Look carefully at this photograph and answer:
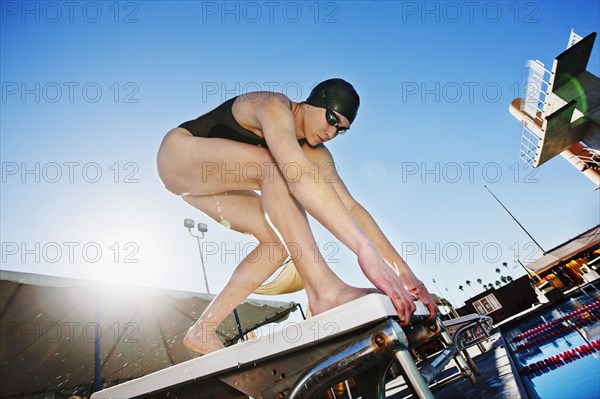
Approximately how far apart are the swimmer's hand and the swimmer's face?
0.89m

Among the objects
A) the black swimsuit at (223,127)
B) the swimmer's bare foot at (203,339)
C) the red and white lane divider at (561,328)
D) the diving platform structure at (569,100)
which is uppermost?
the diving platform structure at (569,100)

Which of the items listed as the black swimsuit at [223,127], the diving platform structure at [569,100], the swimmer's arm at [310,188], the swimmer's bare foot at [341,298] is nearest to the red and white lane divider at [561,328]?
the swimmer's bare foot at [341,298]

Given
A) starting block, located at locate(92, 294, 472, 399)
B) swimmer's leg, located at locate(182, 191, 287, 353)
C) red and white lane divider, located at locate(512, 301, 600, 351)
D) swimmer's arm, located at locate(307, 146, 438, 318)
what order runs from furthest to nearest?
red and white lane divider, located at locate(512, 301, 600, 351), swimmer's leg, located at locate(182, 191, 287, 353), swimmer's arm, located at locate(307, 146, 438, 318), starting block, located at locate(92, 294, 472, 399)

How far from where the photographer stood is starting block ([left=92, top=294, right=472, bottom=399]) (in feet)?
2.22

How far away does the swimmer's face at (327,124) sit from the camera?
159 cm

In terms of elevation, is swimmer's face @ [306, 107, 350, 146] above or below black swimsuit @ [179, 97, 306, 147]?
below

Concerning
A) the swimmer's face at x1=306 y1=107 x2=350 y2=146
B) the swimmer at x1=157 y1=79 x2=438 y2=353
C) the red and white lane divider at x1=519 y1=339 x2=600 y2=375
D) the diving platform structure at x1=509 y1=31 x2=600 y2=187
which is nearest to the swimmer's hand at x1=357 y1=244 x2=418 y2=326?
the swimmer at x1=157 y1=79 x2=438 y2=353

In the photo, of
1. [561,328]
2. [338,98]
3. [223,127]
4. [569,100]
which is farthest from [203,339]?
[569,100]

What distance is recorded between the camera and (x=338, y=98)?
155cm

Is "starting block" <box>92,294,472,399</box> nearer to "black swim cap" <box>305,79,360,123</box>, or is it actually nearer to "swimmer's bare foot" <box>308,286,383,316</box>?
"swimmer's bare foot" <box>308,286,383,316</box>

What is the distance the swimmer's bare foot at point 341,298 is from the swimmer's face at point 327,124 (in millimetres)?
966

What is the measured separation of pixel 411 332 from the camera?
108 centimetres

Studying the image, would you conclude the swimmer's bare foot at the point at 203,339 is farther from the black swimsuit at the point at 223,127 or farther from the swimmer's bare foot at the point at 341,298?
the black swimsuit at the point at 223,127

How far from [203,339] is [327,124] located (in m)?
1.43
